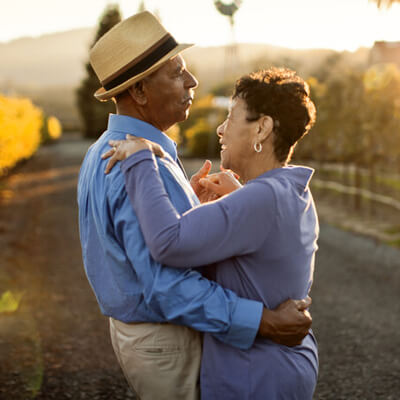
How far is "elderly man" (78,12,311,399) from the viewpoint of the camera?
1639 mm

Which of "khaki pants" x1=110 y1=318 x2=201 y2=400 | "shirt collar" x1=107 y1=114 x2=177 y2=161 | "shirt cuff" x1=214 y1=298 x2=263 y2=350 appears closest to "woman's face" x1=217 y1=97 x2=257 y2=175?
"shirt collar" x1=107 y1=114 x2=177 y2=161

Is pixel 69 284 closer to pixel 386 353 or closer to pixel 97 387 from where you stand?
pixel 97 387

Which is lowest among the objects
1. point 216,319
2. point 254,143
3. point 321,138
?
point 321,138

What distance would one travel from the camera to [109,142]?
5.82ft

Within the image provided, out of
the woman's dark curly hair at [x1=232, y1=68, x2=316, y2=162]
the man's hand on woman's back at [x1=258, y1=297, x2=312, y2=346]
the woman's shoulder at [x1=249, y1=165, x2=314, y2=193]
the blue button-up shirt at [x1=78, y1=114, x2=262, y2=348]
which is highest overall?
the woman's dark curly hair at [x1=232, y1=68, x2=316, y2=162]

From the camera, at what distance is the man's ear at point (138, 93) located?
6.11 ft

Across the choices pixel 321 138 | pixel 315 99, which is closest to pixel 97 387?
pixel 321 138

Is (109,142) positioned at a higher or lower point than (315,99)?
higher

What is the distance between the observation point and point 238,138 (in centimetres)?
183

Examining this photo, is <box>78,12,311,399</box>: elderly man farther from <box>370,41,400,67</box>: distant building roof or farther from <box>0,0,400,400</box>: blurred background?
<box>370,41,400,67</box>: distant building roof

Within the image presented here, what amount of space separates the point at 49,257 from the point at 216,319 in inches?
291

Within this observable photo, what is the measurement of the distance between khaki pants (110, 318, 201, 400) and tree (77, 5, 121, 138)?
50.5m

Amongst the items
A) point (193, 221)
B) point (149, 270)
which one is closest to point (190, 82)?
point (193, 221)

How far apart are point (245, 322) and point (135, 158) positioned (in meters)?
0.61
